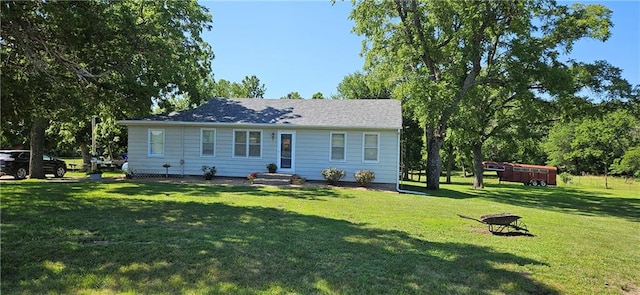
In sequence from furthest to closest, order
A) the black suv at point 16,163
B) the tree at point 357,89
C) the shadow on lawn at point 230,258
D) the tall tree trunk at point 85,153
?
the tree at point 357,89 → the tall tree trunk at point 85,153 → the black suv at point 16,163 → the shadow on lawn at point 230,258

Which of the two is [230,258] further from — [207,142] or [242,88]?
[242,88]

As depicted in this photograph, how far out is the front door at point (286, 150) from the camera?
17.5m

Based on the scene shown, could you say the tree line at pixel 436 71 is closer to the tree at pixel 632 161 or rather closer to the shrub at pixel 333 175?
the shrub at pixel 333 175

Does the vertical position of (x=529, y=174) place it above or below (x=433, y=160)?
below

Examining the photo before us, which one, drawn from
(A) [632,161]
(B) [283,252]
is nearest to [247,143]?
(B) [283,252]

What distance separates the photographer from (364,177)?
643 inches

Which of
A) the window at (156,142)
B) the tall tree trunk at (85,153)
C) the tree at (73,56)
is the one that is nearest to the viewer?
the tree at (73,56)

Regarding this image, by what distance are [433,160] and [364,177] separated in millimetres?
5727

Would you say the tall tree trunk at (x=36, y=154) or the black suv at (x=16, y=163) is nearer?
the black suv at (x=16, y=163)

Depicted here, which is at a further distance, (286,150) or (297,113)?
(297,113)

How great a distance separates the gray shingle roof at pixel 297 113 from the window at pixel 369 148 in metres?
0.62

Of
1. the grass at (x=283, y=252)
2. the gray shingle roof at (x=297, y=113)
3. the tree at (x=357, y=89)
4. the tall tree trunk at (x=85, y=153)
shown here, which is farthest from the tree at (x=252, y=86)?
the grass at (x=283, y=252)

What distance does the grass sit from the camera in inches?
176

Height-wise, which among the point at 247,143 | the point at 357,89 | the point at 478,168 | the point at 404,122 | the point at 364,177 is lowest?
the point at 364,177
